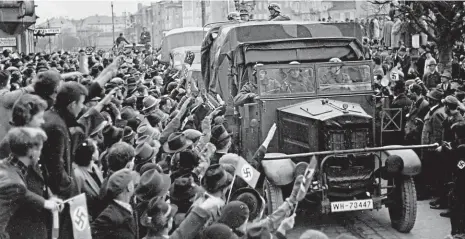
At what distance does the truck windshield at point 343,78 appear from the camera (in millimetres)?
9344

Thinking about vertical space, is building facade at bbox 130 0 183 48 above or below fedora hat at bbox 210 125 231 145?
above

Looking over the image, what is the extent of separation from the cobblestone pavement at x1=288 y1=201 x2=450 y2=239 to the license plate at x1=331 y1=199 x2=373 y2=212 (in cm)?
43

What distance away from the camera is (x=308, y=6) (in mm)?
84375

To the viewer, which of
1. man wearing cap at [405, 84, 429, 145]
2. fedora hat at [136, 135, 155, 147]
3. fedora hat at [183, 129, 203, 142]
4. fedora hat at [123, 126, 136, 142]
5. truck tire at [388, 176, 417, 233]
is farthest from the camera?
man wearing cap at [405, 84, 429, 145]

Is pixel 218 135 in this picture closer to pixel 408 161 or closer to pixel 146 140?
pixel 146 140

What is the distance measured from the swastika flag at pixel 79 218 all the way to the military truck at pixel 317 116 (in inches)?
151

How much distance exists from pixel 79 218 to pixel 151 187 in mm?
592

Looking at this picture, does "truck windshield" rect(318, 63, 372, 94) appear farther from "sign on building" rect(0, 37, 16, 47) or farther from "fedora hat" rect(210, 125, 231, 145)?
"sign on building" rect(0, 37, 16, 47)

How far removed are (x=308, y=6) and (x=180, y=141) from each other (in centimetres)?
8009

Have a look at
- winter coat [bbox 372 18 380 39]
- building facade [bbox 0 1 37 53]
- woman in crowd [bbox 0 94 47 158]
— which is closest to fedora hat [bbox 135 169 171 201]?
woman in crowd [bbox 0 94 47 158]

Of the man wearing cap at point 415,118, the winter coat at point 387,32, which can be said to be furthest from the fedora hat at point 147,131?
the winter coat at point 387,32

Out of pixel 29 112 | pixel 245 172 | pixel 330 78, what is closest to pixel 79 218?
pixel 29 112

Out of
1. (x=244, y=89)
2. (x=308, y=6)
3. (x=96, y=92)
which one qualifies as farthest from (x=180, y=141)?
(x=308, y=6)

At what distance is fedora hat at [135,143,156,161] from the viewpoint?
6.04m
